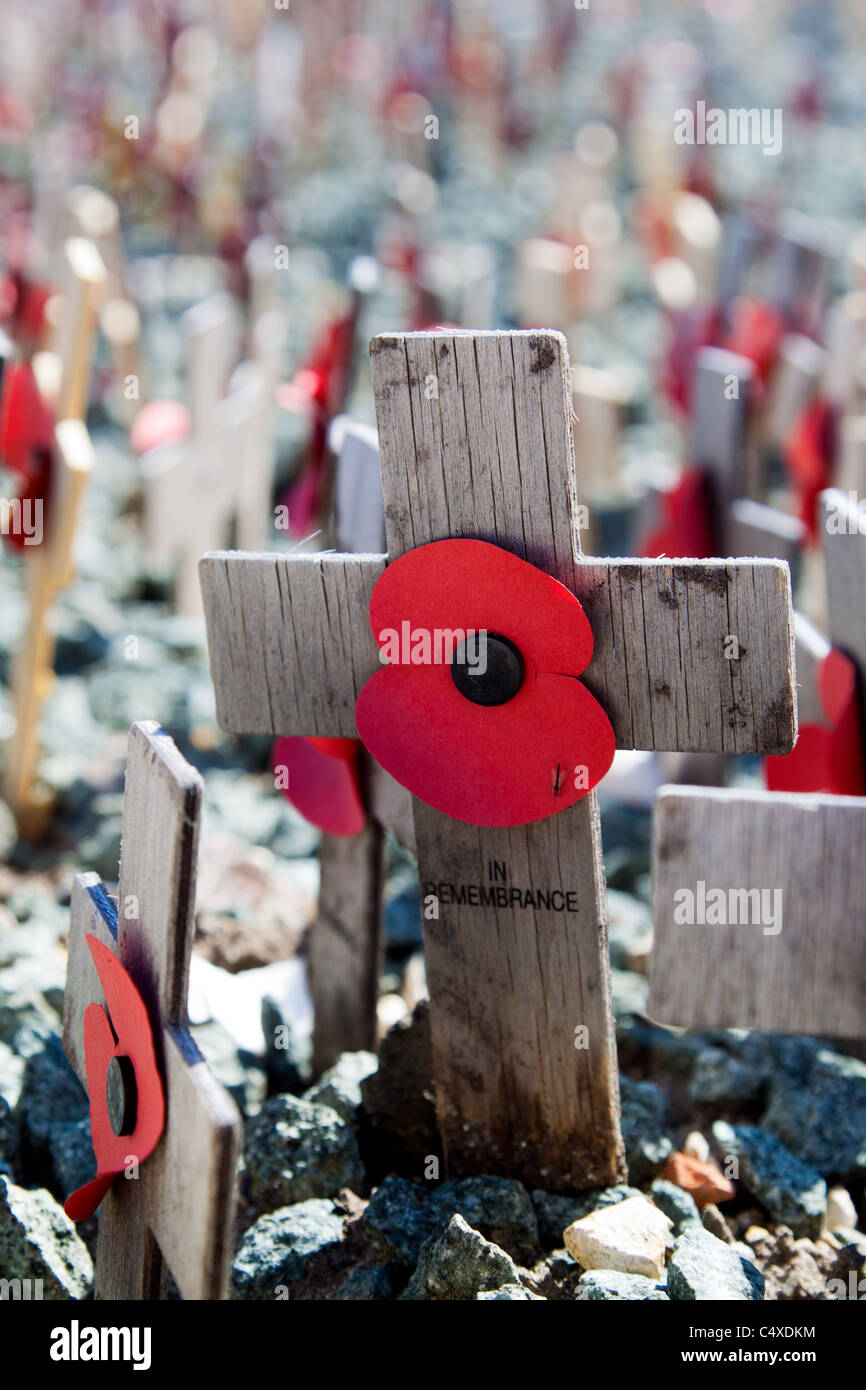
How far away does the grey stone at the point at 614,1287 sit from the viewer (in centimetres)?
181

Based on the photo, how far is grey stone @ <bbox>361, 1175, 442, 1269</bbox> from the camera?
1.97 meters

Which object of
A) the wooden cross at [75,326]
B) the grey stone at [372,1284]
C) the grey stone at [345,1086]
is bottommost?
the grey stone at [372,1284]

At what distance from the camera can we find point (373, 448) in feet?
7.57

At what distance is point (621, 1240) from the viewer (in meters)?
1.92

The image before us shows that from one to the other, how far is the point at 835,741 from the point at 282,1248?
1141 millimetres

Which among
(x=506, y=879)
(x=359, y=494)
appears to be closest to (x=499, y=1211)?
(x=506, y=879)

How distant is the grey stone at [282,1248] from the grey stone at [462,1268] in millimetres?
209

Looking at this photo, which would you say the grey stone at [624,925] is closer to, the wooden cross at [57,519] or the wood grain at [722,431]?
the wood grain at [722,431]

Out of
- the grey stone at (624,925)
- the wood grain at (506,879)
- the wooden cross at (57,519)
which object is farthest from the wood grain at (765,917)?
the wooden cross at (57,519)

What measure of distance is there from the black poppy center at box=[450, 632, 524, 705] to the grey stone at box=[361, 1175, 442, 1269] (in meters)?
0.77

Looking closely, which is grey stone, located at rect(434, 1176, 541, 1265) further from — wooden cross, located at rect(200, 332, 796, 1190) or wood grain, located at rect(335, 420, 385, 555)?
wood grain, located at rect(335, 420, 385, 555)

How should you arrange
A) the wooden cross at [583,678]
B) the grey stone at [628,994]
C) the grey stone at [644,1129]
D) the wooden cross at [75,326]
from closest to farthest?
Answer: the wooden cross at [583,678] < the grey stone at [644,1129] < the grey stone at [628,994] < the wooden cross at [75,326]
